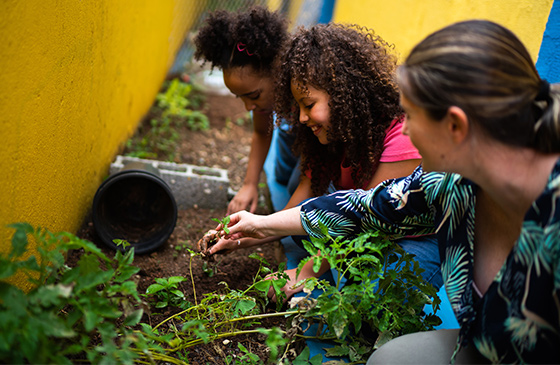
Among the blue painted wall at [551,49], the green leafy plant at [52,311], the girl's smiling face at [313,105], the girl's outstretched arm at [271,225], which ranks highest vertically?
the blue painted wall at [551,49]

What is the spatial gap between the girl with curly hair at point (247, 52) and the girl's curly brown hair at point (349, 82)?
1.54ft

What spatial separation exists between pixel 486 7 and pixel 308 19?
14.1ft

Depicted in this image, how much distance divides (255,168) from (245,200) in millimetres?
251

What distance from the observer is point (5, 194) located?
160cm

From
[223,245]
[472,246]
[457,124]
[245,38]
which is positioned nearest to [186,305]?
[223,245]

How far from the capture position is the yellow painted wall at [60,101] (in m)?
1.59

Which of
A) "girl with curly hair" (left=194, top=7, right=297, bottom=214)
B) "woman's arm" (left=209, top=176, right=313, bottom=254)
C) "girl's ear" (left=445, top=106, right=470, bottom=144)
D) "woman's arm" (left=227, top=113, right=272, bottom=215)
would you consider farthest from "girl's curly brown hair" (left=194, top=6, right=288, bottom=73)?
"girl's ear" (left=445, top=106, right=470, bottom=144)

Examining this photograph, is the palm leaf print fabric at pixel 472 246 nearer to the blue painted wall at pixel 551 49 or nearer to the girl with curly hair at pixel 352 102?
the girl with curly hair at pixel 352 102

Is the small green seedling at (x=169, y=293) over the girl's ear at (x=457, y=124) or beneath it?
beneath

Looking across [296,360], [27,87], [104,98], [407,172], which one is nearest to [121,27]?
[104,98]

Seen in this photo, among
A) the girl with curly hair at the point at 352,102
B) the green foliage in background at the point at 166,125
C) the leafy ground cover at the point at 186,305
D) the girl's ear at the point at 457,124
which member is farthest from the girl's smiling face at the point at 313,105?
the green foliage in background at the point at 166,125

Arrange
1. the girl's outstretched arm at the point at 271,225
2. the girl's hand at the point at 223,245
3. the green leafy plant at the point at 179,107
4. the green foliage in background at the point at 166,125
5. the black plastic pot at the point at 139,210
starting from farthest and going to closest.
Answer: the green leafy plant at the point at 179,107 → the green foliage in background at the point at 166,125 → the black plastic pot at the point at 139,210 → the girl's hand at the point at 223,245 → the girl's outstretched arm at the point at 271,225

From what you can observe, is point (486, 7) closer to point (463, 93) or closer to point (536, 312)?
point (463, 93)

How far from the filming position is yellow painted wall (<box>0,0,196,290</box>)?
159 centimetres
